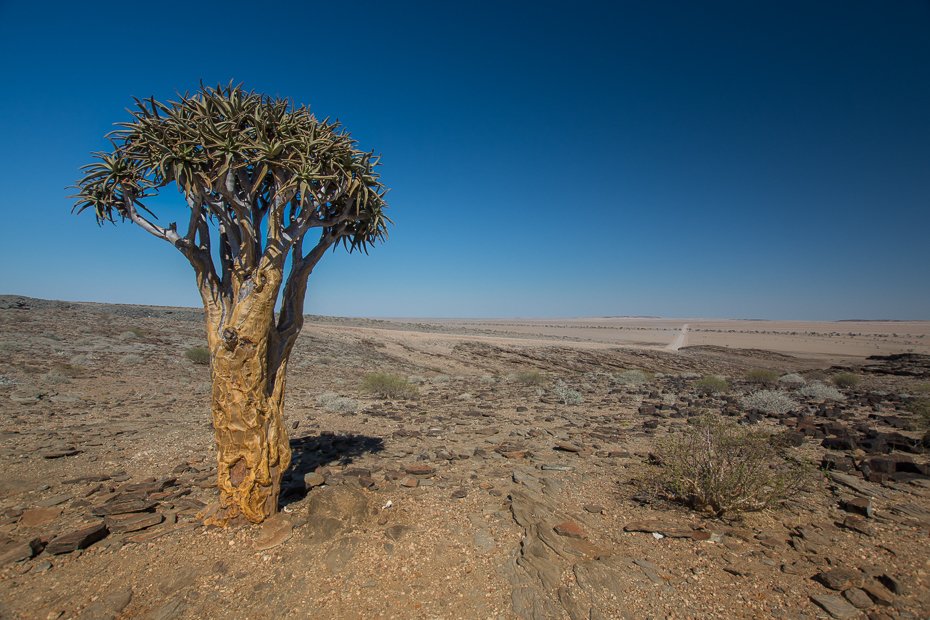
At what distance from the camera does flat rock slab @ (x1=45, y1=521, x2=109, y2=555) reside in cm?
408

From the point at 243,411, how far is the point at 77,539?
1.96 meters

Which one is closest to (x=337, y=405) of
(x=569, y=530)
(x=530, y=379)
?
(x=569, y=530)

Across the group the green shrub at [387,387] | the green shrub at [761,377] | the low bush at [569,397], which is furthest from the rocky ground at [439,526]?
the green shrub at [761,377]

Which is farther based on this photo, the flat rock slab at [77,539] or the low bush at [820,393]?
the low bush at [820,393]

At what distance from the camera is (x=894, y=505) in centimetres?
528

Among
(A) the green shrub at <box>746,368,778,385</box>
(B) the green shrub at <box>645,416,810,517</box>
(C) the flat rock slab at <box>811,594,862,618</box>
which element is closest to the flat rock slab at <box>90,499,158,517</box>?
(B) the green shrub at <box>645,416,810,517</box>

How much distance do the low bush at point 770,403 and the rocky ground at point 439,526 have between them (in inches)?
47.4

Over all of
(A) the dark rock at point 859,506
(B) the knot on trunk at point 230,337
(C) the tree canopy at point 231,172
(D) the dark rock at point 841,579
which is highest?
(C) the tree canopy at point 231,172

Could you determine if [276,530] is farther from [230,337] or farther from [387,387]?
[387,387]

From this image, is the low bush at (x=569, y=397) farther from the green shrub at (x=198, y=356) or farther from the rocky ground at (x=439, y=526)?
the green shrub at (x=198, y=356)

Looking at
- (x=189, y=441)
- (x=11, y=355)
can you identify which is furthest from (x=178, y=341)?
(x=189, y=441)

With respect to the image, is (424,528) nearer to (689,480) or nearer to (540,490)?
(540,490)

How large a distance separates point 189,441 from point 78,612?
483 cm

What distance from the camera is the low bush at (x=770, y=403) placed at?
1196cm
